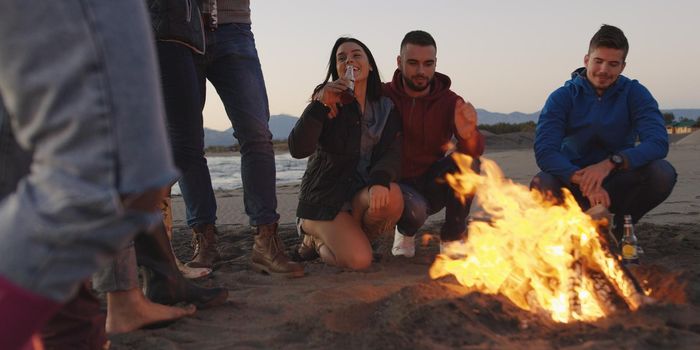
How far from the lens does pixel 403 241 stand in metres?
4.41

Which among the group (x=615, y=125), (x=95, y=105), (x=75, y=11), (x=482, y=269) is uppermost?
(x=75, y=11)

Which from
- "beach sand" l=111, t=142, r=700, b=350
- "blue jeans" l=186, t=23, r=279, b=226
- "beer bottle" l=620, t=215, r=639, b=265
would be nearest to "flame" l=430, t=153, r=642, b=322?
"beach sand" l=111, t=142, r=700, b=350

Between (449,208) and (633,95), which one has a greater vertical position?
(633,95)

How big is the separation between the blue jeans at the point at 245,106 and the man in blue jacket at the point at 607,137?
200 cm

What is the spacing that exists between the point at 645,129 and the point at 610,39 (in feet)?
2.26

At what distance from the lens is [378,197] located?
396 centimetres

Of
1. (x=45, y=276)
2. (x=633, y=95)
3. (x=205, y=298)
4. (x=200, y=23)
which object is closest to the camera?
(x=45, y=276)

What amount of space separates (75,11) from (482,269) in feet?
8.11

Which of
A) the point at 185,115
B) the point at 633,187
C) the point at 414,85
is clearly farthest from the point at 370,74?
the point at 633,187

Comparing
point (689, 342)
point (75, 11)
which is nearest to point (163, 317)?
point (75, 11)

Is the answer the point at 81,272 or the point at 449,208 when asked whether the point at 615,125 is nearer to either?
the point at 449,208

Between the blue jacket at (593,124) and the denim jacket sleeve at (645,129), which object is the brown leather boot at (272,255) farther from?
the denim jacket sleeve at (645,129)

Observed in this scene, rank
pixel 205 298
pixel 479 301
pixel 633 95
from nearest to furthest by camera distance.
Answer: pixel 479 301
pixel 205 298
pixel 633 95

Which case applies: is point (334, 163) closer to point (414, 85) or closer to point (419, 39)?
point (414, 85)
